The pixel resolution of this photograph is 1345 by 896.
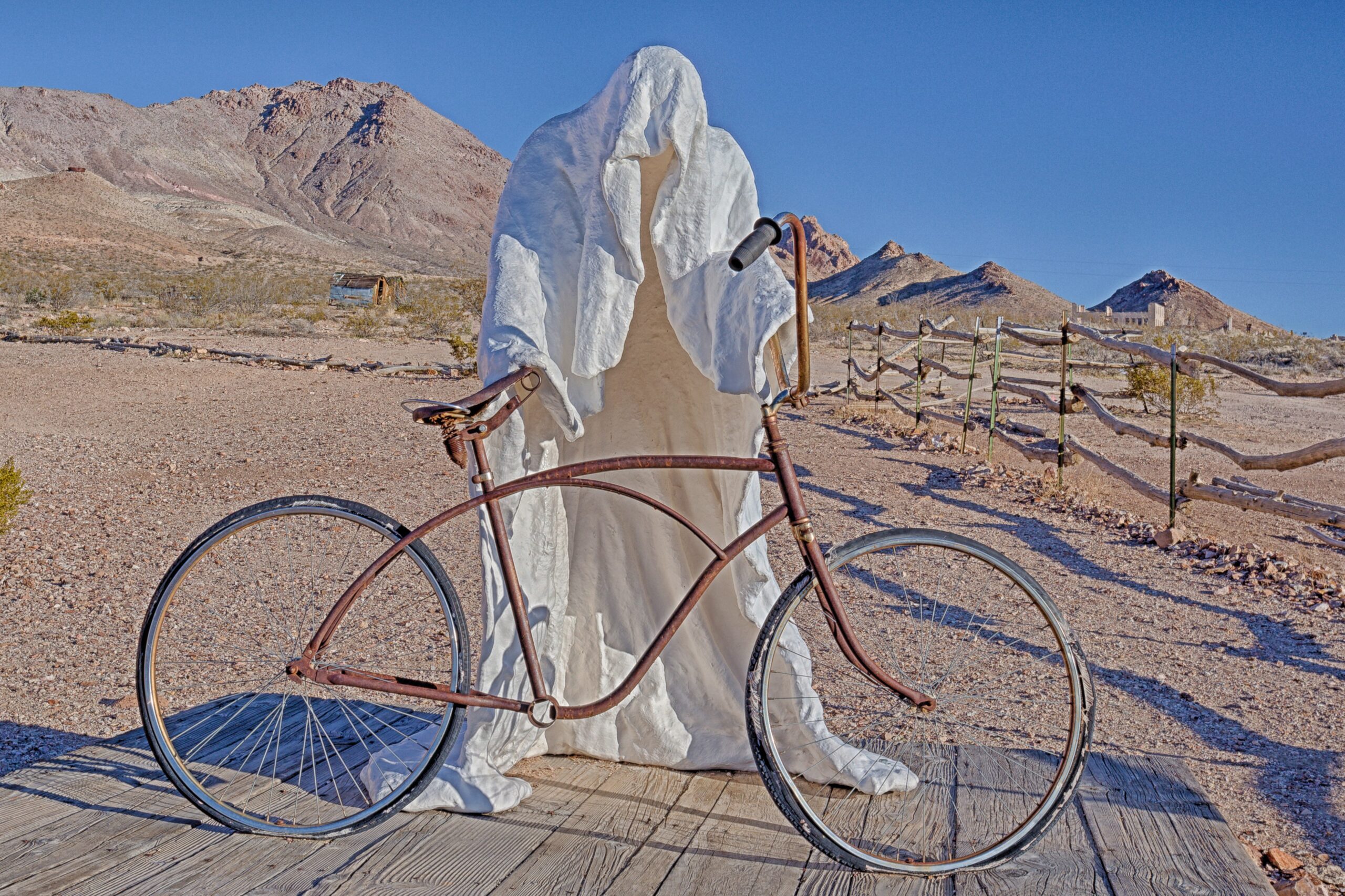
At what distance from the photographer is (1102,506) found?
297 inches

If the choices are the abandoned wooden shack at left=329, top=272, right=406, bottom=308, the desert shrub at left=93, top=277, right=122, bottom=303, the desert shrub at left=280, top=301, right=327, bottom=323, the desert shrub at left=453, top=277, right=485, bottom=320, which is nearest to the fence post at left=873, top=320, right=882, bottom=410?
the desert shrub at left=280, top=301, right=327, bottom=323

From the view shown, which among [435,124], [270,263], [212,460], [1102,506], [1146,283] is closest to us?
[1102,506]

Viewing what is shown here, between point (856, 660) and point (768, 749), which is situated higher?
point (856, 660)

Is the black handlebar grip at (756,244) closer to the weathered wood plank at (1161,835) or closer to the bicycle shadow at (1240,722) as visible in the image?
the weathered wood plank at (1161,835)

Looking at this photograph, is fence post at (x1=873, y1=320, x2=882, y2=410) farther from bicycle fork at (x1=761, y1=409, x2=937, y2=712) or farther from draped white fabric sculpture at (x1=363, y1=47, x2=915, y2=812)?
bicycle fork at (x1=761, y1=409, x2=937, y2=712)

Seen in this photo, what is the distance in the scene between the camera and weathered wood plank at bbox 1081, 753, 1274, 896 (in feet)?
6.53

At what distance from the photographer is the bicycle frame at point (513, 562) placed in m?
2.04

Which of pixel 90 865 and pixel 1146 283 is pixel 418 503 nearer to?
pixel 90 865

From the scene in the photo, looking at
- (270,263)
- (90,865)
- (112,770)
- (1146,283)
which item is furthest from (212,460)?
(1146,283)

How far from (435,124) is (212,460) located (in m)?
162

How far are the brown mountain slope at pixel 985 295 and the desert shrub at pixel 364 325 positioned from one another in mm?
39295

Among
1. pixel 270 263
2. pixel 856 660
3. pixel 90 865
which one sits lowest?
pixel 90 865

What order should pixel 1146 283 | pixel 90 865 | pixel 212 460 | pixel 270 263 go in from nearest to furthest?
1. pixel 90 865
2. pixel 212 460
3. pixel 270 263
4. pixel 1146 283

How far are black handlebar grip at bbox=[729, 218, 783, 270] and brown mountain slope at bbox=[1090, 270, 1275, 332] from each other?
7012cm
